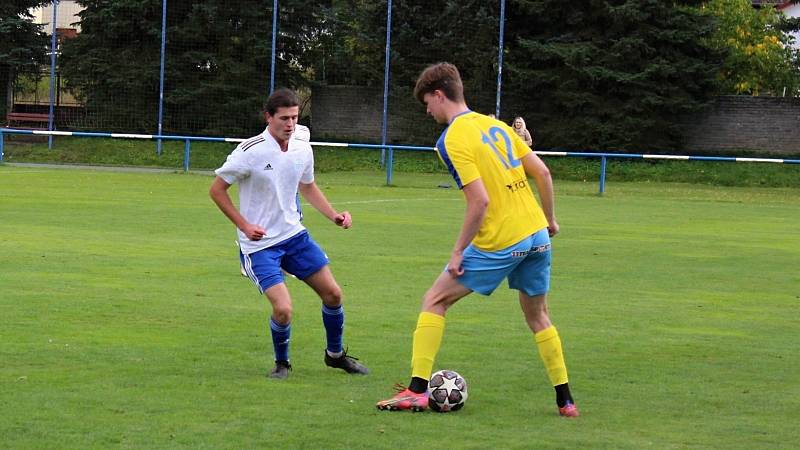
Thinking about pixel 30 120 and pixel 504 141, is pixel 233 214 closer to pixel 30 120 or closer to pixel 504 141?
pixel 504 141

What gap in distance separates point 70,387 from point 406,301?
4.39 metres

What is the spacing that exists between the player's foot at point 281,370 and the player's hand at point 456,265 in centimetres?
156

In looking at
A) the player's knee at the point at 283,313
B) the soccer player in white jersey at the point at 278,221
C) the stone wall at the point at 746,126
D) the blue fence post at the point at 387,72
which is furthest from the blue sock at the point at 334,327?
the stone wall at the point at 746,126

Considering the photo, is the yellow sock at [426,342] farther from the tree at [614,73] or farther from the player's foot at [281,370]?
the tree at [614,73]

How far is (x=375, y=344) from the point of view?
920 cm

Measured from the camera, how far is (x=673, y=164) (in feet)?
117

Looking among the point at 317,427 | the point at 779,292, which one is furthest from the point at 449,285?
the point at 779,292

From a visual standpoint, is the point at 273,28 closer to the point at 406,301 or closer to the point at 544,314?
the point at 406,301

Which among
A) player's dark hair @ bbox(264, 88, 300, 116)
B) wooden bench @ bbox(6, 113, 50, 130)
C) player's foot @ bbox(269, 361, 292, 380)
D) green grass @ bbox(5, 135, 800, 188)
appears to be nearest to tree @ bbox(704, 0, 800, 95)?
green grass @ bbox(5, 135, 800, 188)

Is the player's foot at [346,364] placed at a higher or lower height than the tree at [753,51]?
lower

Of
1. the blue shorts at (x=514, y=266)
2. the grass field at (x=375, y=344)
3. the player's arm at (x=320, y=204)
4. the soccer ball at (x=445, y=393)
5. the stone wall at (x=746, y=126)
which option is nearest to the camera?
the grass field at (x=375, y=344)

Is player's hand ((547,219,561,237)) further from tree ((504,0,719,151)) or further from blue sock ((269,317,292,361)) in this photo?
tree ((504,0,719,151))

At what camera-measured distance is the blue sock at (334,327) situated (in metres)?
8.18

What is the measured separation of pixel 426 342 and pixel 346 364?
125cm
